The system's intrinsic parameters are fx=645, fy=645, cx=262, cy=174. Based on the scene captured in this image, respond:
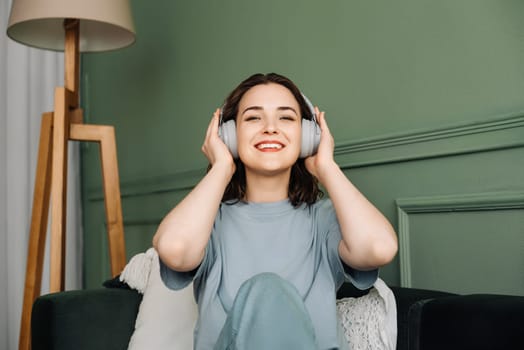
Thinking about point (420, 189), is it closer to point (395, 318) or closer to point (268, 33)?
point (395, 318)

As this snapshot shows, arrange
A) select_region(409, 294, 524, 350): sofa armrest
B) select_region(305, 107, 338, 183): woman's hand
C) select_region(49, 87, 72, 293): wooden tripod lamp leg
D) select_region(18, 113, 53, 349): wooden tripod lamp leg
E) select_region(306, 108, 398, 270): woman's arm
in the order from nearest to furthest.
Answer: select_region(409, 294, 524, 350): sofa armrest → select_region(306, 108, 398, 270): woman's arm → select_region(305, 107, 338, 183): woman's hand → select_region(49, 87, 72, 293): wooden tripod lamp leg → select_region(18, 113, 53, 349): wooden tripod lamp leg

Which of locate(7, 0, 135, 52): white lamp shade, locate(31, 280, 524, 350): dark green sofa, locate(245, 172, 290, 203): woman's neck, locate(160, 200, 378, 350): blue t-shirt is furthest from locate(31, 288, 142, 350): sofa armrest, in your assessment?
locate(7, 0, 135, 52): white lamp shade

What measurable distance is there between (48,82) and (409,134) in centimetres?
215

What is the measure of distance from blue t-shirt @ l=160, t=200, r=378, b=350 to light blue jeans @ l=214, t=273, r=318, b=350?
0.23 metres

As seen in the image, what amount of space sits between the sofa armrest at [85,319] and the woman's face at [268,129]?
0.52 meters

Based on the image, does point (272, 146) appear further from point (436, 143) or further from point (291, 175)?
point (436, 143)

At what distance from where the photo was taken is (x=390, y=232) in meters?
1.26

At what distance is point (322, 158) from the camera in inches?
54.5

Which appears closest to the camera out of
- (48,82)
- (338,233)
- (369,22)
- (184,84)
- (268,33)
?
(338,233)

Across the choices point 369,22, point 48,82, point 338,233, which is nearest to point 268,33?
point 369,22

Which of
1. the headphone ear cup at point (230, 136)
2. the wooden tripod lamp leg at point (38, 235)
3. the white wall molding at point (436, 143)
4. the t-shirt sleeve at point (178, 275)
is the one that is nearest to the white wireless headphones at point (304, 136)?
the headphone ear cup at point (230, 136)

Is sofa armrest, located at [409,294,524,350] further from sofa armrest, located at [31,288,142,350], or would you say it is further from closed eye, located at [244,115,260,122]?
sofa armrest, located at [31,288,142,350]

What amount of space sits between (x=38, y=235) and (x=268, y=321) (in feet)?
5.18

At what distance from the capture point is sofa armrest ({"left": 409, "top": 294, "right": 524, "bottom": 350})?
38.5 inches
